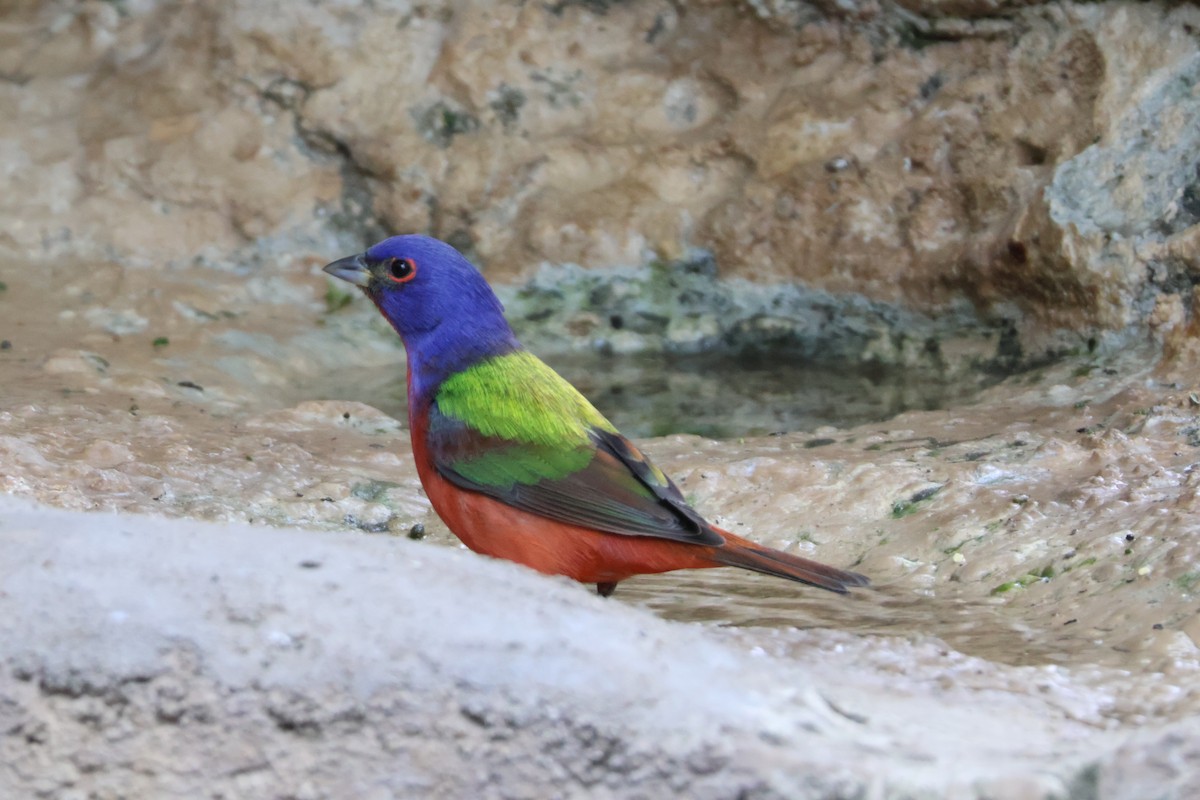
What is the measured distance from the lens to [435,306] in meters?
4.29

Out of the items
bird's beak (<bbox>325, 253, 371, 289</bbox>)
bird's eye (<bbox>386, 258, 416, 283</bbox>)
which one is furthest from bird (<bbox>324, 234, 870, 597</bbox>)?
bird's beak (<bbox>325, 253, 371, 289</bbox>)

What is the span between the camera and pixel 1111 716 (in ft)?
8.64

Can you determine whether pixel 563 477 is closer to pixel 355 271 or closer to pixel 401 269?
pixel 401 269

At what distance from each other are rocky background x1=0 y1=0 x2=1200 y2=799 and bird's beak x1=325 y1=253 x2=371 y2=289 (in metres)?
0.60

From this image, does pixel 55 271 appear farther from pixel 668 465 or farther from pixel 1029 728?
pixel 1029 728

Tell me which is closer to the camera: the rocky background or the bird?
the rocky background

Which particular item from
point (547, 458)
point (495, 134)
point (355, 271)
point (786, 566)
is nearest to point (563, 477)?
point (547, 458)

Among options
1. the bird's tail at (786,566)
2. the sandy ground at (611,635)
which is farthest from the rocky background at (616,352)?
the bird's tail at (786,566)

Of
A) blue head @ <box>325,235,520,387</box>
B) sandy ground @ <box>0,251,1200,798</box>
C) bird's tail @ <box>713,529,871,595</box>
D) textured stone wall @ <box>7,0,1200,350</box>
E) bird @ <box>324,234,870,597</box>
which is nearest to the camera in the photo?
sandy ground @ <box>0,251,1200,798</box>

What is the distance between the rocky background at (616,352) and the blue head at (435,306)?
545 millimetres

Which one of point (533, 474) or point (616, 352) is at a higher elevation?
point (533, 474)

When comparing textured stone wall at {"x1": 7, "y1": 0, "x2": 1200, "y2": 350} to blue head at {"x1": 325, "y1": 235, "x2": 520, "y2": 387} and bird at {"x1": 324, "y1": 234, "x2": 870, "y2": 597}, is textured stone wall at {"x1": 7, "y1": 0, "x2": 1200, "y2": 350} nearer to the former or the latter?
blue head at {"x1": 325, "y1": 235, "x2": 520, "y2": 387}

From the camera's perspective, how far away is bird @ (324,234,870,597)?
3678mm

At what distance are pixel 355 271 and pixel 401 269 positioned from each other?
194mm
